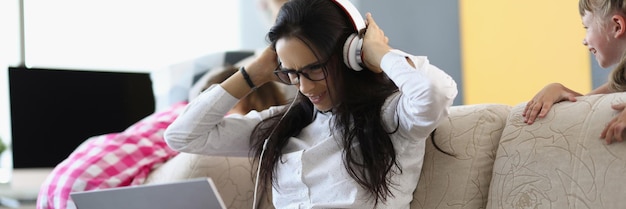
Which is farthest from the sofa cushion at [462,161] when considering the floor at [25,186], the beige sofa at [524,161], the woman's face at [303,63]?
the floor at [25,186]

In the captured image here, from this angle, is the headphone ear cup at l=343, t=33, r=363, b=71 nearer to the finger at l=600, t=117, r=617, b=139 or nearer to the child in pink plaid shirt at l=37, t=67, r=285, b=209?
the finger at l=600, t=117, r=617, b=139

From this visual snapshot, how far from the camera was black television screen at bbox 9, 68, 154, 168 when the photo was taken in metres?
2.77

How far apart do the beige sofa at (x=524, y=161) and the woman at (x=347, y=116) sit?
0.06 metres

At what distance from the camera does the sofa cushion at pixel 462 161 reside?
4.75ft

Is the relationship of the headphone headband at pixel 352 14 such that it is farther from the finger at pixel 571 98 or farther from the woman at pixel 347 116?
the finger at pixel 571 98

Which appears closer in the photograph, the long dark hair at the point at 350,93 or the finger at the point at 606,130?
the finger at the point at 606,130

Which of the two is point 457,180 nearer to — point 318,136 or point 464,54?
point 318,136

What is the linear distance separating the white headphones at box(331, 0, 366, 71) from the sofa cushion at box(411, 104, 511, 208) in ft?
0.72

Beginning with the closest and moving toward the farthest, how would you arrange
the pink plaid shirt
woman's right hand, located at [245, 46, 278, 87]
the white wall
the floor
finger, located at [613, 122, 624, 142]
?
finger, located at [613, 122, 624, 142] < woman's right hand, located at [245, 46, 278, 87] < the pink plaid shirt < the floor < the white wall

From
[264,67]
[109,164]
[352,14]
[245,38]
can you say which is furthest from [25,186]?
[352,14]

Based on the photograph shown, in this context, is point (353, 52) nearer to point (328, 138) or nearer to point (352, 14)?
point (352, 14)

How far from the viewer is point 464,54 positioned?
2891 millimetres

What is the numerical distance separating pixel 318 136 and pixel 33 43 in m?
2.35

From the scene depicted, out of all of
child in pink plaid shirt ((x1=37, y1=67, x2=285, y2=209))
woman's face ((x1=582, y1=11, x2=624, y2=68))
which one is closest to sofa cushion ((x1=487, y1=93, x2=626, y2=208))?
woman's face ((x1=582, y1=11, x2=624, y2=68))
